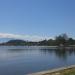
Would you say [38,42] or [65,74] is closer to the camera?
[65,74]

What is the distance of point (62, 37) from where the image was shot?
13988cm

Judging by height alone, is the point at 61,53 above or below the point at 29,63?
above

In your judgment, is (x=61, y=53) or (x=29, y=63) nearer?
(x=29, y=63)

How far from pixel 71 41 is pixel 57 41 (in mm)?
14154

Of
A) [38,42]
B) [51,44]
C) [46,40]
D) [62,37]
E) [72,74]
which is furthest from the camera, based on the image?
[38,42]

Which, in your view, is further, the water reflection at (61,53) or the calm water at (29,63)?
the water reflection at (61,53)

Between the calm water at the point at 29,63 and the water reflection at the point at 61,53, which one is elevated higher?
the water reflection at the point at 61,53

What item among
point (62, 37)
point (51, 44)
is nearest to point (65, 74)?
point (62, 37)

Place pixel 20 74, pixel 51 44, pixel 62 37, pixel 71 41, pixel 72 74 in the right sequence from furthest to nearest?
1. pixel 51 44
2. pixel 71 41
3. pixel 62 37
4. pixel 20 74
5. pixel 72 74

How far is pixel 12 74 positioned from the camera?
19844 mm

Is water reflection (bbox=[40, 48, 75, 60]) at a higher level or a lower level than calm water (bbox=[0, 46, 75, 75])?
higher

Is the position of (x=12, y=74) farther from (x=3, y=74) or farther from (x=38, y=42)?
(x=38, y=42)

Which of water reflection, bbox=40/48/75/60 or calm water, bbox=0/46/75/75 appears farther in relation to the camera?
water reflection, bbox=40/48/75/60

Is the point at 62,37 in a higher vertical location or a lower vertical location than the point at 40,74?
higher
